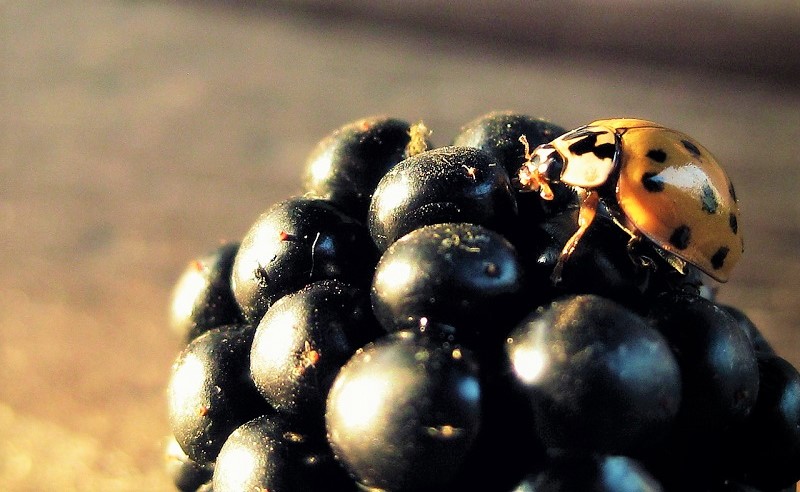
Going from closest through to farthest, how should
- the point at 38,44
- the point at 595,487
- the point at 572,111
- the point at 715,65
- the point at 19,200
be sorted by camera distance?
the point at 595,487
the point at 19,200
the point at 572,111
the point at 715,65
the point at 38,44

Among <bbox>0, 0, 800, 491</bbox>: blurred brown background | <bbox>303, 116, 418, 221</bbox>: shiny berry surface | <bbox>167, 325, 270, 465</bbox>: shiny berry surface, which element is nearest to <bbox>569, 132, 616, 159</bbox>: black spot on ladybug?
<bbox>303, 116, 418, 221</bbox>: shiny berry surface

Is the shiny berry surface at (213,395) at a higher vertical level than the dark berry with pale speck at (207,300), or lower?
lower

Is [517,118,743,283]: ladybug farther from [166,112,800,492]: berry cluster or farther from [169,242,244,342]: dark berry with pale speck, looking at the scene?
[169,242,244,342]: dark berry with pale speck

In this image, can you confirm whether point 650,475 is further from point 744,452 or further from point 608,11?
point 608,11

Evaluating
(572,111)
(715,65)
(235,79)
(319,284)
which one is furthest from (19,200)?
(715,65)

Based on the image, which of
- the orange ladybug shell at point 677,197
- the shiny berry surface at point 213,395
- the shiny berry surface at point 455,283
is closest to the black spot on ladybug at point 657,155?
the orange ladybug shell at point 677,197

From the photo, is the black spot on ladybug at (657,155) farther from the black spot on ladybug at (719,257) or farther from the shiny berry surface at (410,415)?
the shiny berry surface at (410,415)
